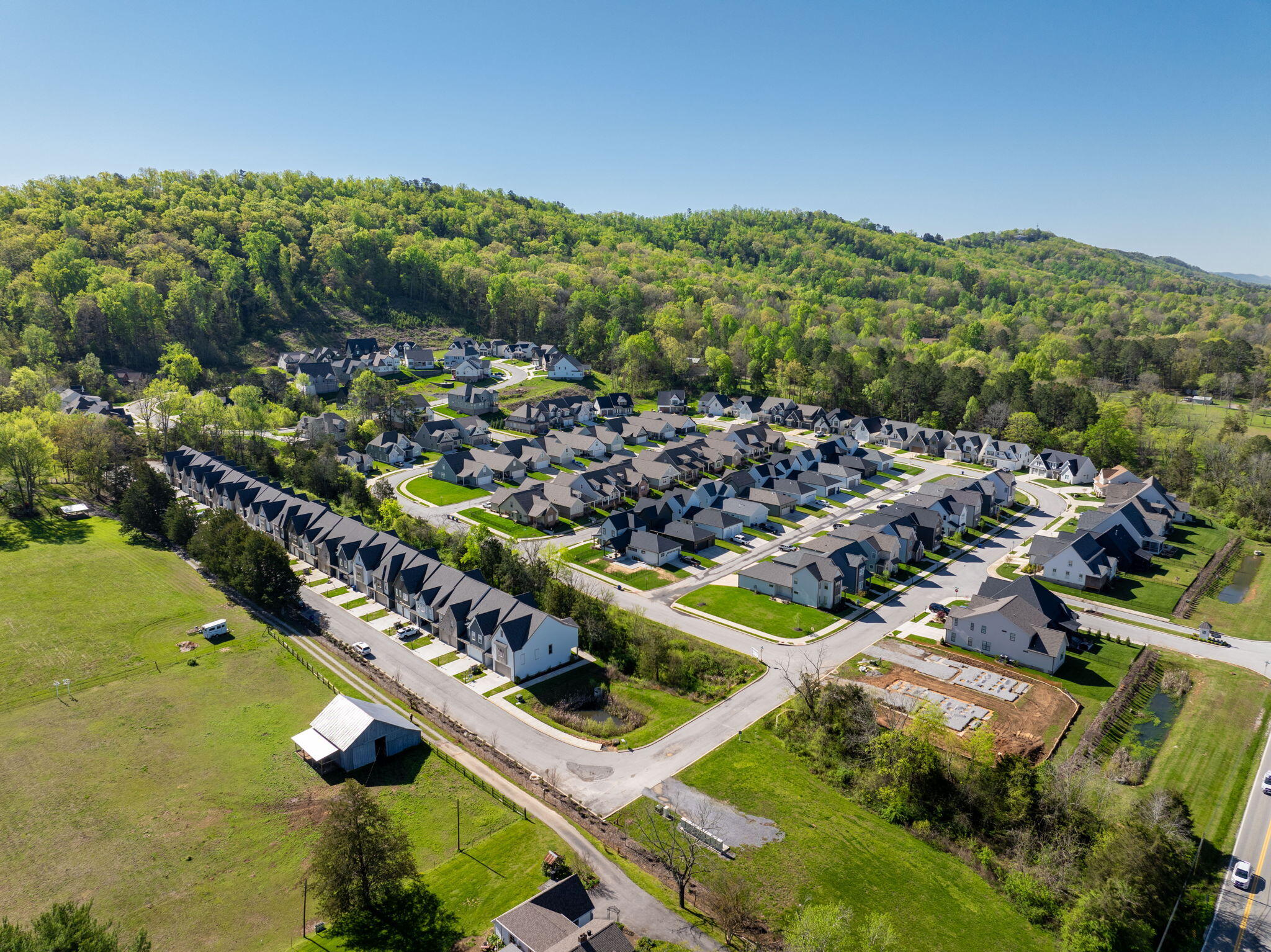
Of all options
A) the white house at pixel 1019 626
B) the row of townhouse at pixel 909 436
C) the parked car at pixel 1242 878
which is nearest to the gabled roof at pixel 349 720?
the white house at pixel 1019 626

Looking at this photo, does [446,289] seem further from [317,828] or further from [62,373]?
[317,828]

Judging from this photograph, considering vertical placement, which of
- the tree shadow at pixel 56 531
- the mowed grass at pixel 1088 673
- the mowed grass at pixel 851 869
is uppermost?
the mowed grass at pixel 1088 673

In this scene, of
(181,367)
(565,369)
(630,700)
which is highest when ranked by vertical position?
(565,369)

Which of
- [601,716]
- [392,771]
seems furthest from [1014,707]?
[392,771]

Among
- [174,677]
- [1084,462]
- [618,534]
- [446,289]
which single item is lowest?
[174,677]

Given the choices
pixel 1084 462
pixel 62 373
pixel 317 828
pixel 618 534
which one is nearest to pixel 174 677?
pixel 317 828

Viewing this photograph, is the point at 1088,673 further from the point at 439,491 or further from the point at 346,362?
the point at 346,362

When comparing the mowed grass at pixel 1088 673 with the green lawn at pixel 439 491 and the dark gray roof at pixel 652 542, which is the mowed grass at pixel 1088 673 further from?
the green lawn at pixel 439 491
